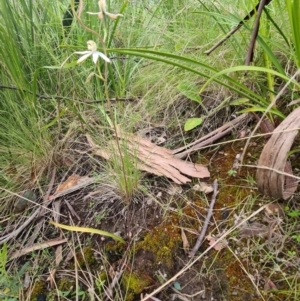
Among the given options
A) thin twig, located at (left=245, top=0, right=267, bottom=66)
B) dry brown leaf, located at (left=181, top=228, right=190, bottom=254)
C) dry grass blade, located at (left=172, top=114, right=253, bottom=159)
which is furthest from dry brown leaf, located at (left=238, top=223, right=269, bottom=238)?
thin twig, located at (left=245, top=0, right=267, bottom=66)

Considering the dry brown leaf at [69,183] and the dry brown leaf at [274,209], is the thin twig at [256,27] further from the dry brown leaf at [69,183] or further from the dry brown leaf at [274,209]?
the dry brown leaf at [69,183]

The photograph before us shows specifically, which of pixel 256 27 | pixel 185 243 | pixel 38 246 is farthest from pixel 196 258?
pixel 256 27

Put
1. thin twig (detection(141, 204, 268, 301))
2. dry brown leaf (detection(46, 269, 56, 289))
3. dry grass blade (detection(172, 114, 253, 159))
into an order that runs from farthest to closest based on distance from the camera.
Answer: dry grass blade (detection(172, 114, 253, 159))
dry brown leaf (detection(46, 269, 56, 289))
thin twig (detection(141, 204, 268, 301))

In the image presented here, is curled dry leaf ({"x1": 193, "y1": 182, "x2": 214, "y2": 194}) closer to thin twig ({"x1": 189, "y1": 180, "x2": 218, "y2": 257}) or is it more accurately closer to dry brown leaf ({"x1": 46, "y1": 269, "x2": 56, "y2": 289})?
thin twig ({"x1": 189, "y1": 180, "x2": 218, "y2": 257})

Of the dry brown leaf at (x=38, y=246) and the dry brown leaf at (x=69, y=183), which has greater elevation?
the dry brown leaf at (x=69, y=183)

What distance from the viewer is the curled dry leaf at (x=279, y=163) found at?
0.83m

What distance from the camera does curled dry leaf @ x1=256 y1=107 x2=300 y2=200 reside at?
0.83m

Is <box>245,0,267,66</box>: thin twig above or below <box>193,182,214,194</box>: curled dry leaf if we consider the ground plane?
above

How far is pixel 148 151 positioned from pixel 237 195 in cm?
31

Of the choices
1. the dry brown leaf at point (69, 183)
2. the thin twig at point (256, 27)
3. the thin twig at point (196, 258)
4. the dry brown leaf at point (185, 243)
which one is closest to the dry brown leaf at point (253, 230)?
the thin twig at point (196, 258)

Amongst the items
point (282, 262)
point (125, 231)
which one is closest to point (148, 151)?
point (125, 231)

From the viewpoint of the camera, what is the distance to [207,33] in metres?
1.42

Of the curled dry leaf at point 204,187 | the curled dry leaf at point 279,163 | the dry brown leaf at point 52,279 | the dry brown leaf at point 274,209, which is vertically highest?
the curled dry leaf at point 279,163

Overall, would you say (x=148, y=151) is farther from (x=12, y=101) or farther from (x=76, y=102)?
(x=12, y=101)
